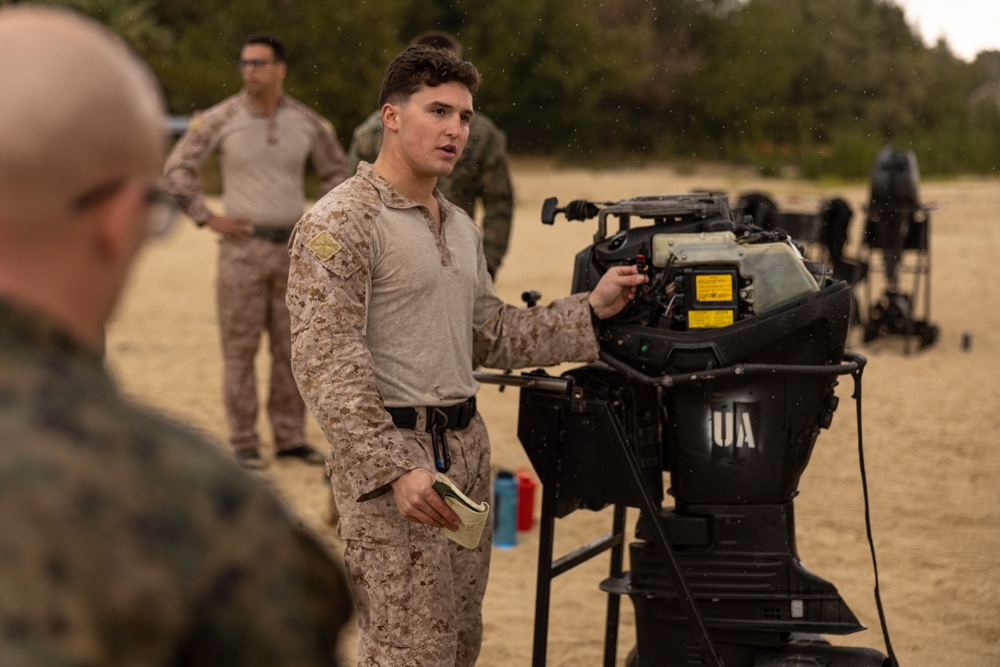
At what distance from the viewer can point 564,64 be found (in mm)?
36406

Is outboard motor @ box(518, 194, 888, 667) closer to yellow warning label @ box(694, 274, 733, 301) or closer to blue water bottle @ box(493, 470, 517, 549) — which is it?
yellow warning label @ box(694, 274, 733, 301)

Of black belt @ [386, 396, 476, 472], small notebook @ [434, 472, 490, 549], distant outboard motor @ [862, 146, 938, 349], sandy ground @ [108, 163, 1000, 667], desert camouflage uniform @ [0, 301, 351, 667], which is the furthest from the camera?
distant outboard motor @ [862, 146, 938, 349]

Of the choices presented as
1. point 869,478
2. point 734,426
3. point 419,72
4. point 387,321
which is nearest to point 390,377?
point 387,321

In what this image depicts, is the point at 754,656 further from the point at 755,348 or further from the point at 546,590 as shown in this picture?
the point at 755,348

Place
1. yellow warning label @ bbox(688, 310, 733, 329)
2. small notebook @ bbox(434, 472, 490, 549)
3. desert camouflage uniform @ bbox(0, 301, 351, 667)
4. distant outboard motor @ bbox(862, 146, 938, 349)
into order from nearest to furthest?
desert camouflage uniform @ bbox(0, 301, 351, 667) < small notebook @ bbox(434, 472, 490, 549) < yellow warning label @ bbox(688, 310, 733, 329) < distant outboard motor @ bbox(862, 146, 938, 349)

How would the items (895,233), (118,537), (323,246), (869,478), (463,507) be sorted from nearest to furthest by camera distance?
1. (118,537)
2. (463,507)
3. (323,246)
4. (869,478)
5. (895,233)

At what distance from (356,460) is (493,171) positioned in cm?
322

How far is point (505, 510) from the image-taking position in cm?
596

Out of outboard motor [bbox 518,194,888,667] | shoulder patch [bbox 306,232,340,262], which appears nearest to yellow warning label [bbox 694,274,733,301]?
outboard motor [bbox 518,194,888,667]

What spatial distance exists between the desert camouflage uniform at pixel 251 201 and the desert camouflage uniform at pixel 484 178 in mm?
797

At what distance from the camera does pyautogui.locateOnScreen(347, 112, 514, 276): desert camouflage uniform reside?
6.11 metres

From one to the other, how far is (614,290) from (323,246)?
0.82 m

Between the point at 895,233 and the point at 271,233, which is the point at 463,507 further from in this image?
the point at 895,233

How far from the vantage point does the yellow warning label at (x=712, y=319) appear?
3.53m
